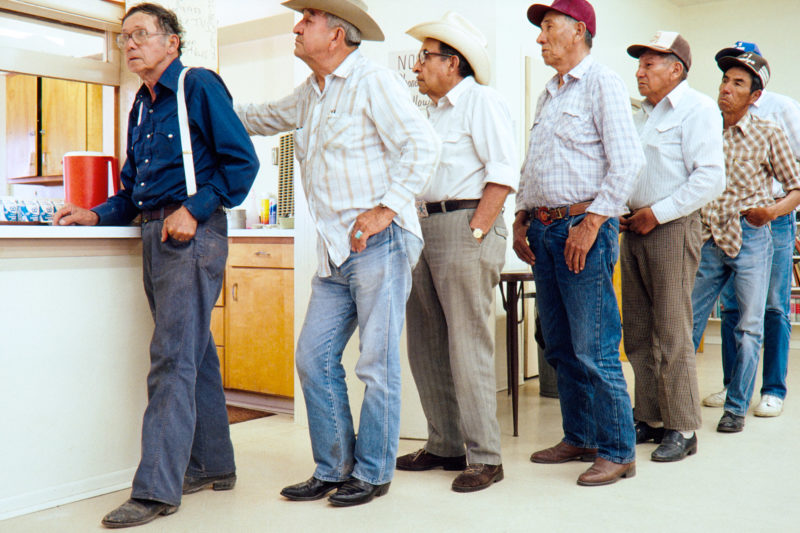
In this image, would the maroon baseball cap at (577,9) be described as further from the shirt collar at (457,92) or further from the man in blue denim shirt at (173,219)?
the man in blue denim shirt at (173,219)

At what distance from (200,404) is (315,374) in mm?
398

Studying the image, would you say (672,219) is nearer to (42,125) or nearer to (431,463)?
(431,463)

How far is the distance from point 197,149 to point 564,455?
163 cm

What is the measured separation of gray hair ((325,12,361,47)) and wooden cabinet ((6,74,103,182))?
67.3 inches

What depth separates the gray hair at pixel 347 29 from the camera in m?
2.27

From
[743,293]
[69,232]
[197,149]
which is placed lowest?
[743,293]

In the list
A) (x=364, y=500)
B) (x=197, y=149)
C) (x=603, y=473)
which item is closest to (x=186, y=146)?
(x=197, y=149)

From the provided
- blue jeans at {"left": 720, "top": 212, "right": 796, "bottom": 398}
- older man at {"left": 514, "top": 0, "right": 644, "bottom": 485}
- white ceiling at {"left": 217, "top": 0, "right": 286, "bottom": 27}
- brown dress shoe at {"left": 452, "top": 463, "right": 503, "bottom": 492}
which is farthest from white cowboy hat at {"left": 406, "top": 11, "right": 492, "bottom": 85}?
white ceiling at {"left": 217, "top": 0, "right": 286, "bottom": 27}

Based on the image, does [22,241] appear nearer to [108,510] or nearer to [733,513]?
[108,510]

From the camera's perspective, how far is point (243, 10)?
5.15 metres

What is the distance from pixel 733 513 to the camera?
2.24 meters

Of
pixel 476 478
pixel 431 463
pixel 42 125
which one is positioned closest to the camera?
pixel 476 478

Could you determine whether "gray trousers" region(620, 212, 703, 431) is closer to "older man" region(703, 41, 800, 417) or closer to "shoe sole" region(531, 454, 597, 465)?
"shoe sole" region(531, 454, 597, 465)

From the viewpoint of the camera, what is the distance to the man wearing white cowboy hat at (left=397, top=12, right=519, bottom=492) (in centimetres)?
247
